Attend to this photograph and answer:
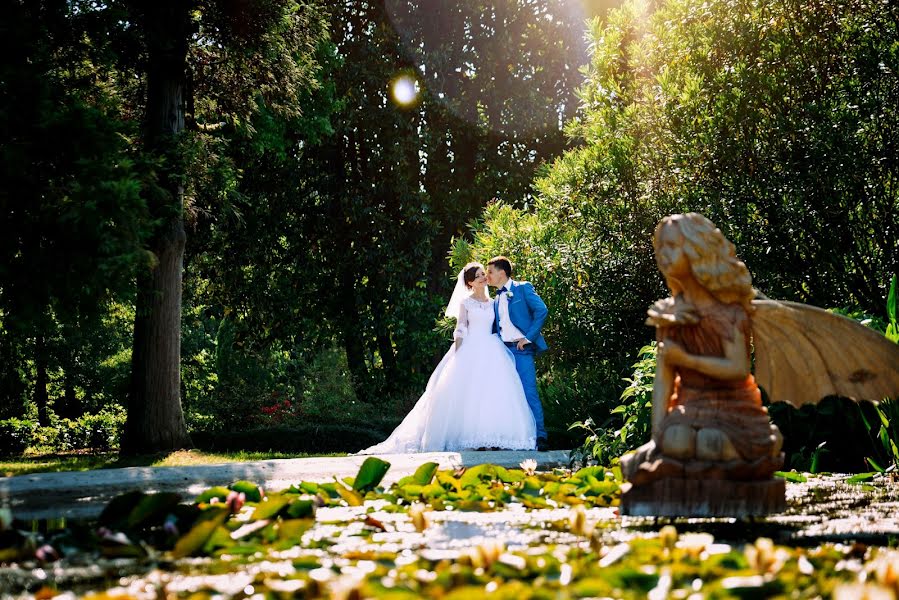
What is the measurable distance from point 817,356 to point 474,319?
22.8 ft

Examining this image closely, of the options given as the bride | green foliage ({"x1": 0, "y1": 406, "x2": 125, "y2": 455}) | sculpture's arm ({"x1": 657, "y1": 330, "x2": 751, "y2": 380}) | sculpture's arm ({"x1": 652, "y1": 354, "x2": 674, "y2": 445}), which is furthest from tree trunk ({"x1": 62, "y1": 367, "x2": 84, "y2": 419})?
sculpture's arm ({"x1": 657, "y1": 330, "x2": 751, "y2": 380})

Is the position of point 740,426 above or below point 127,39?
below

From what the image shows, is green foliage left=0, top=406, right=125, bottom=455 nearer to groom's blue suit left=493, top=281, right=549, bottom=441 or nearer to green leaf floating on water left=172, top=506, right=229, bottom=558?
groom's blue suit left=493, top=281, right=549, bottom=441

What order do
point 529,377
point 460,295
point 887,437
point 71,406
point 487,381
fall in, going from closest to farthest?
point 887,437
point 487,381
point 529,377
point 460,295
point 71,406

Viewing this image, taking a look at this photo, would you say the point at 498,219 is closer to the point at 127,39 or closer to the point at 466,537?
the point at 127,39

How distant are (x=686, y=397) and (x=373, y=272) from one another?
1646 cm

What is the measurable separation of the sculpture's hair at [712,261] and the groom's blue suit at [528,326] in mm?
6623

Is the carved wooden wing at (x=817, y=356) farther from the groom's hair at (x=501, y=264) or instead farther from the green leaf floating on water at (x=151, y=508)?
the groom's hair at (x=501, y=264)

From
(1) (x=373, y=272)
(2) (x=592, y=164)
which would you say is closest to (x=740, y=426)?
(2) (x=592, y=164)

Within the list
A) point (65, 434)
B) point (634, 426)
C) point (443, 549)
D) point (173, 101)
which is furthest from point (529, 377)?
point (65, 434)

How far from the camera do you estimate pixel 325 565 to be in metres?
3.21

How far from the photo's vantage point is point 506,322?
1149cm

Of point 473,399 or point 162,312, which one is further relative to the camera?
point 162,312

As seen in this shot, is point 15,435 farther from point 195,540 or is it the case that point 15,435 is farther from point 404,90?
point 195,540
